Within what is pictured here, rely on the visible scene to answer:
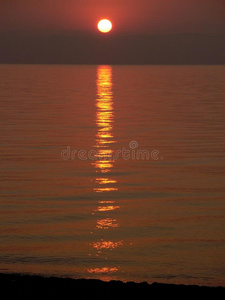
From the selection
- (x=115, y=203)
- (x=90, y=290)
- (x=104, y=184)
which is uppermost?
(x=104, y=184)

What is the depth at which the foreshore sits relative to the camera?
7211mm

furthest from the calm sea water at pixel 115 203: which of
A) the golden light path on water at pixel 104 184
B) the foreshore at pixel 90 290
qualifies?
the foreshore at pixel 90 290

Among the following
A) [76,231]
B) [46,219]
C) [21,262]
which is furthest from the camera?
[46,219]

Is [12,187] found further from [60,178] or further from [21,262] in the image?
[21,262]

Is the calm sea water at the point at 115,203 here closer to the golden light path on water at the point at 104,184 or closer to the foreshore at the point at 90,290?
the golden light path on water at the point at 104,184

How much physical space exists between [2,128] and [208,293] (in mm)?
23232

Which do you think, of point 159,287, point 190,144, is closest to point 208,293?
point 159,287

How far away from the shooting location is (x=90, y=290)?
7.46m

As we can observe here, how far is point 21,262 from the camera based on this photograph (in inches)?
408

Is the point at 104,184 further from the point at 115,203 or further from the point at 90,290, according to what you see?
the point at 90,290

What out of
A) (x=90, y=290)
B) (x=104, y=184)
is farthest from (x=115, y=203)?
(x=90, y=290)

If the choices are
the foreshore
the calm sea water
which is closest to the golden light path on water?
the calm sea water

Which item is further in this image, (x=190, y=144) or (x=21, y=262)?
(x=190, y=144)

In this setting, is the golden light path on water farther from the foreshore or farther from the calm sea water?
the foreshore
